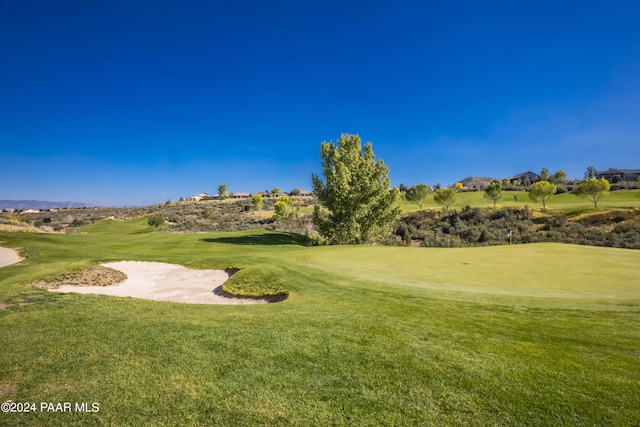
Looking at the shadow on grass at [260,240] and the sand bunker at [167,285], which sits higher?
the shadow on grass at [260,240]

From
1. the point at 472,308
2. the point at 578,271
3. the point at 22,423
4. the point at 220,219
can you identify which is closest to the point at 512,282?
the point at 578,271

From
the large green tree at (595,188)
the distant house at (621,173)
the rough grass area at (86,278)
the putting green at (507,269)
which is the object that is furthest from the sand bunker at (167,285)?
the distant house at (621,173)

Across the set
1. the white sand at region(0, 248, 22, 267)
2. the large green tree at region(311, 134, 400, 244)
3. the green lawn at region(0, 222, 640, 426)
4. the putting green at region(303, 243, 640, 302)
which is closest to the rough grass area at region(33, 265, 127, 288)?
the green lawn at region(0, 222, 640, 426)

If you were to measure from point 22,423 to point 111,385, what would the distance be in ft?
2.76

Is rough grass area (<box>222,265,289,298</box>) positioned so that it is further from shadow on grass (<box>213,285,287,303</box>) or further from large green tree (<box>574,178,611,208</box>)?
large green tree (<box>574,178,611,208</box>)

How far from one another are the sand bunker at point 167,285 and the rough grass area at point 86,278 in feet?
1.00

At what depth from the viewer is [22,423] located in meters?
3.37

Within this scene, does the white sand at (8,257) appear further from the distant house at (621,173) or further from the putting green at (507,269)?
the distant house at (621,173)

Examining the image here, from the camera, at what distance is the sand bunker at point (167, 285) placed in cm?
1224

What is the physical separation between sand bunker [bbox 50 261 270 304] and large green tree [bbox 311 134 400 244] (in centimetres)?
1768

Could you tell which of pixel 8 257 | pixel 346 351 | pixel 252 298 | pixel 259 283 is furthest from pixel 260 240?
pixel 346 351

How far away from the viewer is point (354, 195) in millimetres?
31438

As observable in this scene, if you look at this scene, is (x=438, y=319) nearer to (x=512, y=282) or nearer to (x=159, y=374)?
(x=159, y=374)

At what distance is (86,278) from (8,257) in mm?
8608
